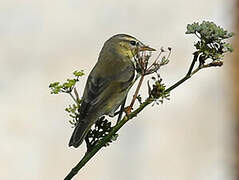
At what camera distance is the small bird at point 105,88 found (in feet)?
2.82

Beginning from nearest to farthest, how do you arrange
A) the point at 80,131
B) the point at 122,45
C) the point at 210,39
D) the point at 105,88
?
the point at 210,39
the point at 80,131
the point at 105,88
the point at 122,45

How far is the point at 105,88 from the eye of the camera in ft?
3.21

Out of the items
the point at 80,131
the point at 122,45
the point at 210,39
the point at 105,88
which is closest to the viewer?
the point at 210,39

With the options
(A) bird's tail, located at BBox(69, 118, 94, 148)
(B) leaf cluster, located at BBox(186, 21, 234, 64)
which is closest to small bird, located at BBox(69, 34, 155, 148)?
(A) bird's tail, located at BBox(69, 118, 94, 148)

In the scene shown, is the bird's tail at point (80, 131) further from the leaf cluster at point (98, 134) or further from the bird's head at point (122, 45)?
the bird's head at point (122, 45)

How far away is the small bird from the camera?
33.9 inches

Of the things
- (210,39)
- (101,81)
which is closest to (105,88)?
(101,81)

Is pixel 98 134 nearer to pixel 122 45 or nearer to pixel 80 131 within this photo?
pixel 80 131

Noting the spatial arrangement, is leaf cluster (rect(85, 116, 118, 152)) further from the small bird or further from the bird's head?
the bird's head

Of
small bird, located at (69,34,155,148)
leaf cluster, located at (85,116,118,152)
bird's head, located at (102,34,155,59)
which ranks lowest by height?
leaf cluster, located at (85,116,118,152)

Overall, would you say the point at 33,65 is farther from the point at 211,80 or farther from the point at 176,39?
the point at 211,80

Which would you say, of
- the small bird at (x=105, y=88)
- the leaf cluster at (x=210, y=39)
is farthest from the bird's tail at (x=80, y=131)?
the leaf cluster at (x=210, y=39)

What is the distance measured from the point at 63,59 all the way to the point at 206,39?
4.74ft

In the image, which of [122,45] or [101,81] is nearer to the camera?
[101,81]
